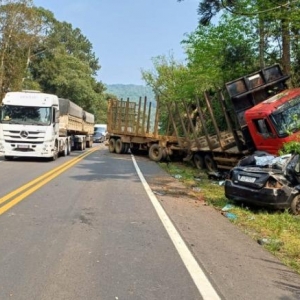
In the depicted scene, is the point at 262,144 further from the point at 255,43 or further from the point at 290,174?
the point at 255,43

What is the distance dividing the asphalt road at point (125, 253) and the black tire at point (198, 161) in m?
8.41

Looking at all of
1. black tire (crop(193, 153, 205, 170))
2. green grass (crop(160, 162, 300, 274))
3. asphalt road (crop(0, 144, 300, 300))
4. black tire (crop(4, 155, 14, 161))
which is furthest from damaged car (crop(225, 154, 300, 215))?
black tire (crop(4, 155, 14, 161))

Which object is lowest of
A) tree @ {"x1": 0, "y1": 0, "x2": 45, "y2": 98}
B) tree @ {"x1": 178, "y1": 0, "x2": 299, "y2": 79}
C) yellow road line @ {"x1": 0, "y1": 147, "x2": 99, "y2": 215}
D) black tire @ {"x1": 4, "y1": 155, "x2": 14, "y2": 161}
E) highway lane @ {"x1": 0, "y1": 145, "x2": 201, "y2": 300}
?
highway lane @ {"x1": 0, "y1": 145, "x2": 201, "y2": 300}

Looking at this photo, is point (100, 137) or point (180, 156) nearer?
point (180, 156)

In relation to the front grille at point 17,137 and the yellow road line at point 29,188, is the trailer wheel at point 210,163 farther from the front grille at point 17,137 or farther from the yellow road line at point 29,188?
the front grille at point 17,137

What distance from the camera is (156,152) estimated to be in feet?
75.2

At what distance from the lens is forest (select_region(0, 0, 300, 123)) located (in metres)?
15.7

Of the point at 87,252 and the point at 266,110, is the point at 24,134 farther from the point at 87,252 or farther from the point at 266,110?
the point at 87,252

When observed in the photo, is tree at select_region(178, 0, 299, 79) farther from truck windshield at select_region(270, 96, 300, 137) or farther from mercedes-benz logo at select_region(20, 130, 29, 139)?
mercedes-benz logo at select_region(20, 130, 29, 139)

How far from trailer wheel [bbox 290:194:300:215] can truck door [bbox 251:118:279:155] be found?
382cm

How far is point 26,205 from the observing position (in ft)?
27.6

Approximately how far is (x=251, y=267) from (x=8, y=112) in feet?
51.2

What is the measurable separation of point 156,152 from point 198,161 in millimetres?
4746

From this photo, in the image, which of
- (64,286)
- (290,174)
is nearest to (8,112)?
(290,174)
